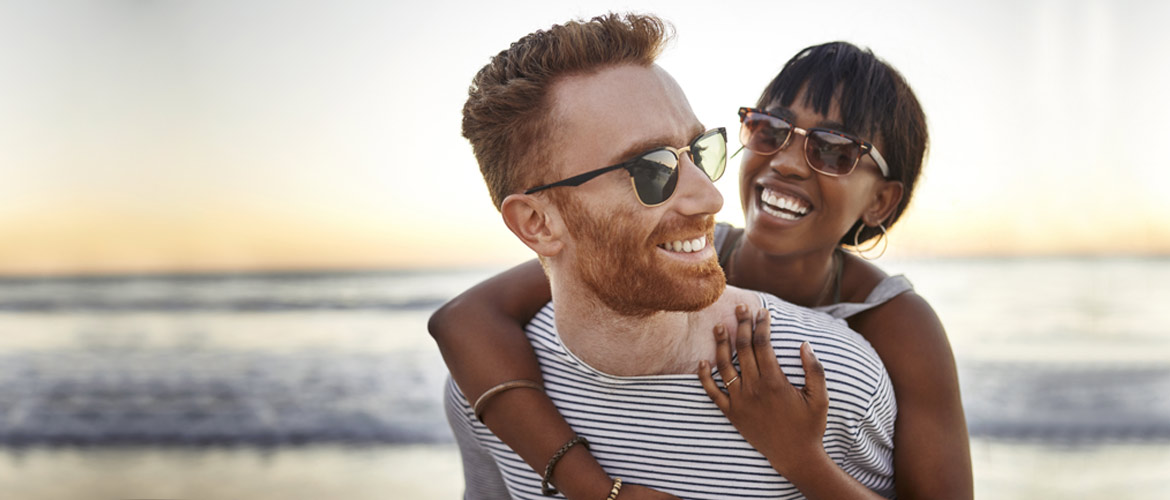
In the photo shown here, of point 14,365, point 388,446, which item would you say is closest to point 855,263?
point 388,446

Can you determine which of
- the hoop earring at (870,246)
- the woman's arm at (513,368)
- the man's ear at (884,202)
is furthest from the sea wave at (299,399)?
the man's ear at (884,202)

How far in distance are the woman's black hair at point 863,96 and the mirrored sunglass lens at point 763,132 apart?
0.09 m

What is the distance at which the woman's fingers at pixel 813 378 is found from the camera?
2.21 meters

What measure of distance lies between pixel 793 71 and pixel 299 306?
18.0m

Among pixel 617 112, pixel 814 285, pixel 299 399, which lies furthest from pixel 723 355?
pixel 299 399

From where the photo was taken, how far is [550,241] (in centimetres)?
234

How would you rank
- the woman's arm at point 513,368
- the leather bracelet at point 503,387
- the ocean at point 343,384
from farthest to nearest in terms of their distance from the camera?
the ocean at point 343,384 < the leather bracelet at point 503,387 < the woman's arm at point 513,368

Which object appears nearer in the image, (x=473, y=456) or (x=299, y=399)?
(x=473, y=456)

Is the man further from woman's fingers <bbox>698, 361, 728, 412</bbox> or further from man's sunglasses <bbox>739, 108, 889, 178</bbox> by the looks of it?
man's sunglasses <bbox>739, 108, 889, 178</bbox>

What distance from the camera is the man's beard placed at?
2.18 metres

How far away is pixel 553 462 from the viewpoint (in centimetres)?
238

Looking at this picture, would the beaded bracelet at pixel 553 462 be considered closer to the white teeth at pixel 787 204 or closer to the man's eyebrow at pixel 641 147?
the man's eyebrow at pixel 641 147

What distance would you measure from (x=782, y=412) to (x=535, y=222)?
0.85 metres

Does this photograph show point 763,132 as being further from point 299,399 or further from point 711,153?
point 299,399
